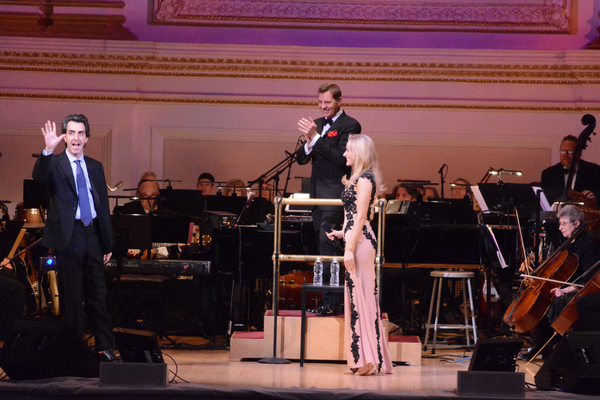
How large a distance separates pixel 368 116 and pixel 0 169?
434cm

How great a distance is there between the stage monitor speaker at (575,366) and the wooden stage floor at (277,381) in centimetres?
10

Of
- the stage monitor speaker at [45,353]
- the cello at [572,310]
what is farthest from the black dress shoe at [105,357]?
the cello at [572,310]

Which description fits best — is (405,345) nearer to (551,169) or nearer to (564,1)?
(551,169)

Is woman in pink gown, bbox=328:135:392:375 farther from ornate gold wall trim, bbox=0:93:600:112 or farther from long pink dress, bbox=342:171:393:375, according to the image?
ornate gold wall trim, bbox=0:93:600:112

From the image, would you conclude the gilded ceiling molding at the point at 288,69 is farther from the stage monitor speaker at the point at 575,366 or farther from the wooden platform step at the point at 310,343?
the stage monitor speaker at the point at 575,366

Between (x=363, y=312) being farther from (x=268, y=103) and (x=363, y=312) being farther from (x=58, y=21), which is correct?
(x=58, y=21)

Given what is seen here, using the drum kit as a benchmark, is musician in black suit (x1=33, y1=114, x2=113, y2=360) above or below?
above

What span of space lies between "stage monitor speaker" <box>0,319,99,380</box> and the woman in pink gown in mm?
1616

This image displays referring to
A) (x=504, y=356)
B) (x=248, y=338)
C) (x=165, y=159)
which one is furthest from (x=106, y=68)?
(x=504, y=356)

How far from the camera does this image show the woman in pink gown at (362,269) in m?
4.69

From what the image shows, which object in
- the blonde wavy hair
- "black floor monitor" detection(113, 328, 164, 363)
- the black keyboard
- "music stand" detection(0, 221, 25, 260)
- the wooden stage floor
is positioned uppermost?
the blonde wavy hair

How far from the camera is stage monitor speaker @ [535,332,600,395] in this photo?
3.86m

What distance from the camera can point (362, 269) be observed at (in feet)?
15.5

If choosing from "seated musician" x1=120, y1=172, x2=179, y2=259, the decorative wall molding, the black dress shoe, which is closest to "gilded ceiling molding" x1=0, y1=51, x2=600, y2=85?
the decorative wall molding
